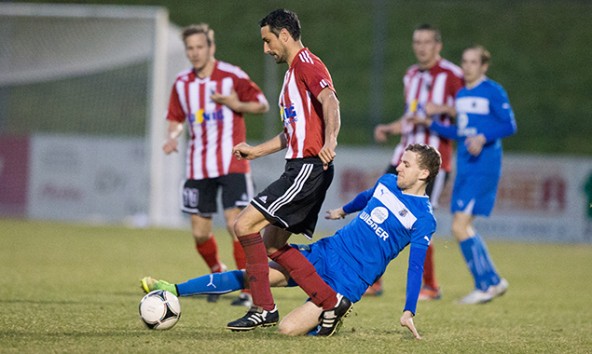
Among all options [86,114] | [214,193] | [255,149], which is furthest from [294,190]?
[86,114]

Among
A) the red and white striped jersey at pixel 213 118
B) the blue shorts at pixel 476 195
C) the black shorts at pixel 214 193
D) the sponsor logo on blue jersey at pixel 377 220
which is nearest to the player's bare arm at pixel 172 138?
the red and white striped jersey at pixel 213 118

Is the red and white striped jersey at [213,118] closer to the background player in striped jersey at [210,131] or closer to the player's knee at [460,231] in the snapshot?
the background player in striped jersey at [210,131]

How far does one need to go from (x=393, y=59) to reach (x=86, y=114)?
10619 mm

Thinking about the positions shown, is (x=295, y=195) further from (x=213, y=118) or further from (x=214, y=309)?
(x=213, y=118)

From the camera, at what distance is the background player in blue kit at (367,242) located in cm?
584

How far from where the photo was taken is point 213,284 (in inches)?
237

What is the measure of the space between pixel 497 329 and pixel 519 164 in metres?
10.4

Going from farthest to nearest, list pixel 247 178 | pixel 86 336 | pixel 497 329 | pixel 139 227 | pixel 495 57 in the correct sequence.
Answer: pixel 495 57 < pixel 139 227 < pixel 247 178 < pixel 497 329 < pixel 86 336

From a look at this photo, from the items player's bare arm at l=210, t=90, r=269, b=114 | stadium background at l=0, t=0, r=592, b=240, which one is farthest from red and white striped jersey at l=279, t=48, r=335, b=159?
stadium background at l=0, t=0, r=592, b=240

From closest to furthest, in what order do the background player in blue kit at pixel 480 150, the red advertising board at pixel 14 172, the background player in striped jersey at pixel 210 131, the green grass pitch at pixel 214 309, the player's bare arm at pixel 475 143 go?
the green grass pitch at pixel 214 309 < the background player in striped jersey at pixel 210 131 < the player's bare arm at pixel 475 143 < the background player in blue kit at pixel 480 150 < the red advertising board at pixel 14 172

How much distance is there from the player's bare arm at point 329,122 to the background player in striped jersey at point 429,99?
3.29m

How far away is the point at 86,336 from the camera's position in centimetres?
547

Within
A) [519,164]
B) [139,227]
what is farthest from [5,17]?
[519,164]

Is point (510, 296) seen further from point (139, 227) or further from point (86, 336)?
point (139, 227)
